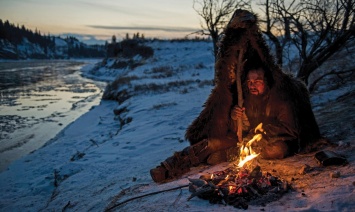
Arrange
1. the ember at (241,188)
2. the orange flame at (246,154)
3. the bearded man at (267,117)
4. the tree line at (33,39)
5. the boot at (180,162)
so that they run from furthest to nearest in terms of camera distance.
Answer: the tree line at (33,39) < the boot at (180,162) < the bearded man at (267,117) < the orange flame at (246,154) < the ember at (241,188)

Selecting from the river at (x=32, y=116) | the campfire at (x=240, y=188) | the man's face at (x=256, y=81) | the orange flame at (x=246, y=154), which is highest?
the man's face at (x=256, y=81)

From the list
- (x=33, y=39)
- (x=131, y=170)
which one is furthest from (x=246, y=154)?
(x=33, y=39)

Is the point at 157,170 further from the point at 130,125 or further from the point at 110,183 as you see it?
the point at 130,125

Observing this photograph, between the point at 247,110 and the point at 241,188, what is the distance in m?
1.94

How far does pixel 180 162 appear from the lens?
493 cm

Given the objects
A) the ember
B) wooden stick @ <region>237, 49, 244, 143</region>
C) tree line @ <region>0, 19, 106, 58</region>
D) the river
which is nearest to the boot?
wooden stick @ <region>237, 49, 244, 143</region>

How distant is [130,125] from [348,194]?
789 cm

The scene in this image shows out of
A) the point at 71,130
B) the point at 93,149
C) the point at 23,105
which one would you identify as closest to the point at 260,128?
the point at 93,149

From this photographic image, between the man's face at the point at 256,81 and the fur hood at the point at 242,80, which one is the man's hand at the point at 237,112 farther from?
the man's face at the point at 256,81

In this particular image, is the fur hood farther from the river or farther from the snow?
the river

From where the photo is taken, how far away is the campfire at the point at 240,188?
336 cm

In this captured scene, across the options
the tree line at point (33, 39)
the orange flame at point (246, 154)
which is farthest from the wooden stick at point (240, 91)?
the tree line at point (33, 39)

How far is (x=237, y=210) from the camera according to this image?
317 cm

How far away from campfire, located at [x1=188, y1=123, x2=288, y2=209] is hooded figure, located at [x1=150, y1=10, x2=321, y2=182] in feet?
3.31
